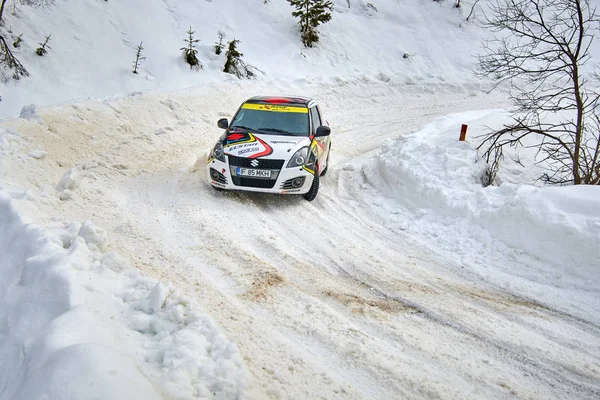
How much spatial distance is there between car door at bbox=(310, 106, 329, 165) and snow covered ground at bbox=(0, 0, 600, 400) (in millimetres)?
659

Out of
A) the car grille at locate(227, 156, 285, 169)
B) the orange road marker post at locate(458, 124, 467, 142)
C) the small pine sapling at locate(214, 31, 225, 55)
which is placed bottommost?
the car grille at locate(227, 156, 285, 169)

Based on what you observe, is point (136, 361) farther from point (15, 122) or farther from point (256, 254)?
point (15, 122)

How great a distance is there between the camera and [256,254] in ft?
18.1

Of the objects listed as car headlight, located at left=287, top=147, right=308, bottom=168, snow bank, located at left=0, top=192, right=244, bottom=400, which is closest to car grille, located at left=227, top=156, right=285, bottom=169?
car headlight, located at left=287, top=147, right=308, bottom=168

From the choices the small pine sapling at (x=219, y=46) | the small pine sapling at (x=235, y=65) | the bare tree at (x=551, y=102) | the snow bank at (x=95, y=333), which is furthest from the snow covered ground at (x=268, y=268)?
the small pine sapling at (x=219, y=46)

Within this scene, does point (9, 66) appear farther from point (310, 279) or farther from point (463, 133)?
point (463, 133)

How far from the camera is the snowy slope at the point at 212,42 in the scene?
12.2 m

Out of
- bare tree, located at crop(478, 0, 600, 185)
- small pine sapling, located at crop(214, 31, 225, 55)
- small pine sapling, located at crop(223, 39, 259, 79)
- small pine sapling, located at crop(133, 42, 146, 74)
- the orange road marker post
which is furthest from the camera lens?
small pine sapling, located at crop(214, 31, 225, 55)

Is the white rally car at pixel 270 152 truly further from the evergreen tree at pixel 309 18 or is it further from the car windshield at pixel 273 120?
the evergreen tree at pixel 309 18

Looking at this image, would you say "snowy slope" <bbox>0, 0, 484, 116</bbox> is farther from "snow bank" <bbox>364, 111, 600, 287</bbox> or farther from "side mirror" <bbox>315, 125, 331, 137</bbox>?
"snow bank" <bbox>364, 111, 600, 287</bbox>

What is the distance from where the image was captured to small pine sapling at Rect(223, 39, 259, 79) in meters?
15.4

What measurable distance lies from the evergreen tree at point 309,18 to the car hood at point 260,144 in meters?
13.5

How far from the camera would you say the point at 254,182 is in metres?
6.99

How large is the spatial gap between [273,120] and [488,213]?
3.95 metres
